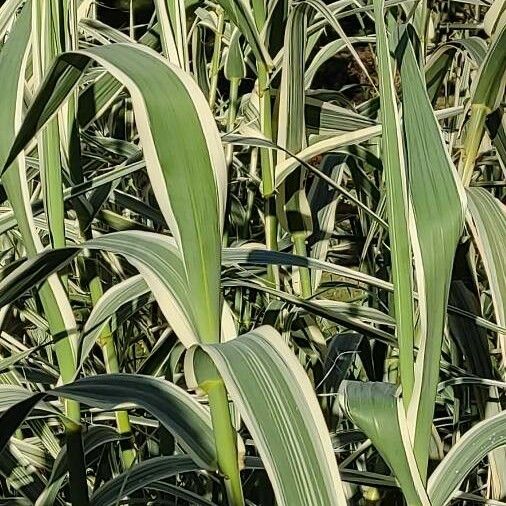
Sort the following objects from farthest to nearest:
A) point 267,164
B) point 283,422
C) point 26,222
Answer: point 267,164 < point 26,222 < point 283,422

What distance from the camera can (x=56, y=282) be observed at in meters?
0.64

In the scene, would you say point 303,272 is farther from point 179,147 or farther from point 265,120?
point 179,147

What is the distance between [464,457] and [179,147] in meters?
0.25

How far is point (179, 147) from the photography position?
49 centimetres

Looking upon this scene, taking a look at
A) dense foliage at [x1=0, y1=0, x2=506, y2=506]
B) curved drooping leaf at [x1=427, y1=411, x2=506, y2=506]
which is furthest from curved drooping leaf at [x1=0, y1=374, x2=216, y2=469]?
curved drooping leaf at [x1=427, y1=411, x2=506, y2=506]

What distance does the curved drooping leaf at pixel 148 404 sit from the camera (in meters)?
0.53

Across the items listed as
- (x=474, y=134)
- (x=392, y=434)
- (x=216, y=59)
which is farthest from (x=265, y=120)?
(x=392, y=434)

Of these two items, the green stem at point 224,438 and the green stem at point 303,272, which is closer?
the green stem at point 224,438

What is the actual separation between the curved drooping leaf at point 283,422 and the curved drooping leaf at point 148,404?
8cm

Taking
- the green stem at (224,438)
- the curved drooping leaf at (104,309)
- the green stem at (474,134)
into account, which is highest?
the green stem at (474,134)

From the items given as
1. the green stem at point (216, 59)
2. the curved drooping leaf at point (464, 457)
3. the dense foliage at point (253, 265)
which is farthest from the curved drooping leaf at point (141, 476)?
the green stem at point (216, 59)

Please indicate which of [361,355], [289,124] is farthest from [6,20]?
[361,355]

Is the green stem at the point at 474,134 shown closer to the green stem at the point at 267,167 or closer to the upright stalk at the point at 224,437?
the green stem at the point at 267,167

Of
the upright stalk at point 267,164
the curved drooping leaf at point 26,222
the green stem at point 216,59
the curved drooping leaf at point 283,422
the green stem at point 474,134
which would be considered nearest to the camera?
the curved drooping leaf at point 283,422
